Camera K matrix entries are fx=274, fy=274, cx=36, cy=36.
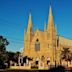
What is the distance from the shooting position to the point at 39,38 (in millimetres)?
112000

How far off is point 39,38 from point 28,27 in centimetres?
818

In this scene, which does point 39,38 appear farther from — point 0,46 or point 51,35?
point 0,46

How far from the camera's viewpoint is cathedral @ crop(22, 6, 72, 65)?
4132 inches

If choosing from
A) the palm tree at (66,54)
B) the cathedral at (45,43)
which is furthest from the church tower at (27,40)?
the palm tree at (66,54)

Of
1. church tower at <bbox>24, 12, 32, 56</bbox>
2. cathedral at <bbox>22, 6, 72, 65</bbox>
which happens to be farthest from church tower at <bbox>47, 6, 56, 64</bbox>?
church tower at <bbox>24, 12, 32, 56</bbox>

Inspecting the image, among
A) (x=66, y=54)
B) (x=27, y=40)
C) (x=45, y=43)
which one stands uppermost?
(x=27, y=40)

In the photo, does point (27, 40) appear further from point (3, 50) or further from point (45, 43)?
point (3, 50)

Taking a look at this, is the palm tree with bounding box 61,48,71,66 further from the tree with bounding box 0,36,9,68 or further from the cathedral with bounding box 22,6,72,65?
the tree with bounding box 0,36,9,68

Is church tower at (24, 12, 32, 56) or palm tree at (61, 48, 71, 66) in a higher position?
church tower at (24, 12, 32, 56)

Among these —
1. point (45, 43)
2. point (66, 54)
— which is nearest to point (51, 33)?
point (45, 43)

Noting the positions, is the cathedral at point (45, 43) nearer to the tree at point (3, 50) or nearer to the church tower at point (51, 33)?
the church tower at point (51, 33)

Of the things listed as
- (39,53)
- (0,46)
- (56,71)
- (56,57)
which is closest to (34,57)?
(39,53)

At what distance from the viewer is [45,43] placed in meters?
109

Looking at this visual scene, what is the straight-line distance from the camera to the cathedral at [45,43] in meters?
105
